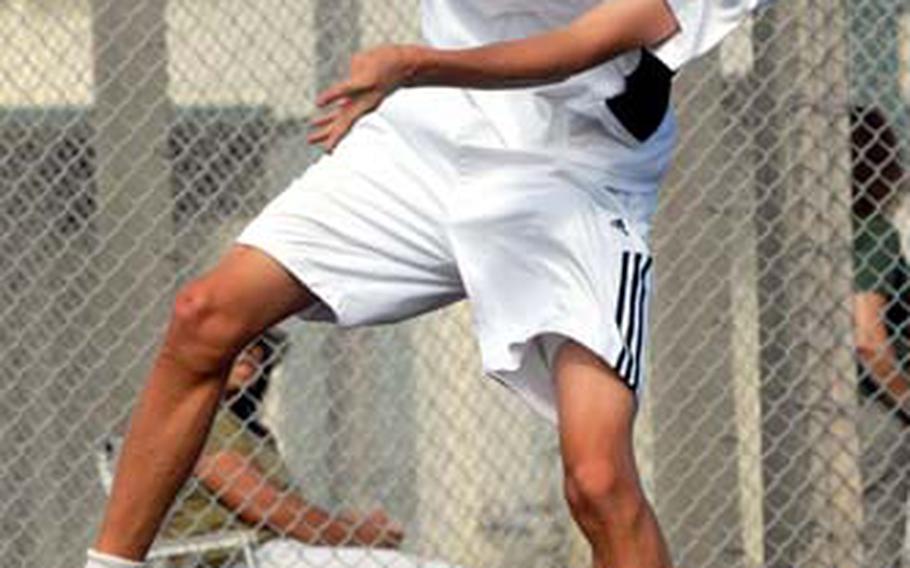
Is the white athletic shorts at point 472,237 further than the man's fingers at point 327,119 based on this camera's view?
Yes

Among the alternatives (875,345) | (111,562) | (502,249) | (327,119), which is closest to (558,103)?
(502,249)

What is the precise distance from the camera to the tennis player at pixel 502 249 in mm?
4203

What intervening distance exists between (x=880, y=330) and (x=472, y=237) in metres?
2.29

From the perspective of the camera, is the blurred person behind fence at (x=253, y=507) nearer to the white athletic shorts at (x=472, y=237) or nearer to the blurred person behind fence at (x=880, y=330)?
the blurred person behind fence at (x=880, y=330)

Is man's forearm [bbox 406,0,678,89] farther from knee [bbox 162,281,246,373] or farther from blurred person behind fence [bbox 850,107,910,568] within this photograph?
blurred person behind fence [bbox 850,107,910,568]

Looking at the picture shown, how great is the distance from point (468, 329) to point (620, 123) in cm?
314

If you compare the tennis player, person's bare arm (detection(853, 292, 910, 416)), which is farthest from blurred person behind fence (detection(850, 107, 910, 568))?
the tennis player

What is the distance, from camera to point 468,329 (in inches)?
294

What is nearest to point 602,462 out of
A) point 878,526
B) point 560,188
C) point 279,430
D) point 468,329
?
point 560,188

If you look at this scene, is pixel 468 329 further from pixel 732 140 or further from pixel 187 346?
pixel 187 346

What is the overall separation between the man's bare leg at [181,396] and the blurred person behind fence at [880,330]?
2.47 m

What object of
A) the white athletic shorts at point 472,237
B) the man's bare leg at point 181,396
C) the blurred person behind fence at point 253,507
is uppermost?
the white athletic shorts at point 472,237

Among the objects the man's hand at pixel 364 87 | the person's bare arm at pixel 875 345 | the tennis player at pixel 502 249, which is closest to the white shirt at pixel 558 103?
the tennis player at pixel 502 249

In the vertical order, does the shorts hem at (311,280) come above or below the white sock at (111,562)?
above
